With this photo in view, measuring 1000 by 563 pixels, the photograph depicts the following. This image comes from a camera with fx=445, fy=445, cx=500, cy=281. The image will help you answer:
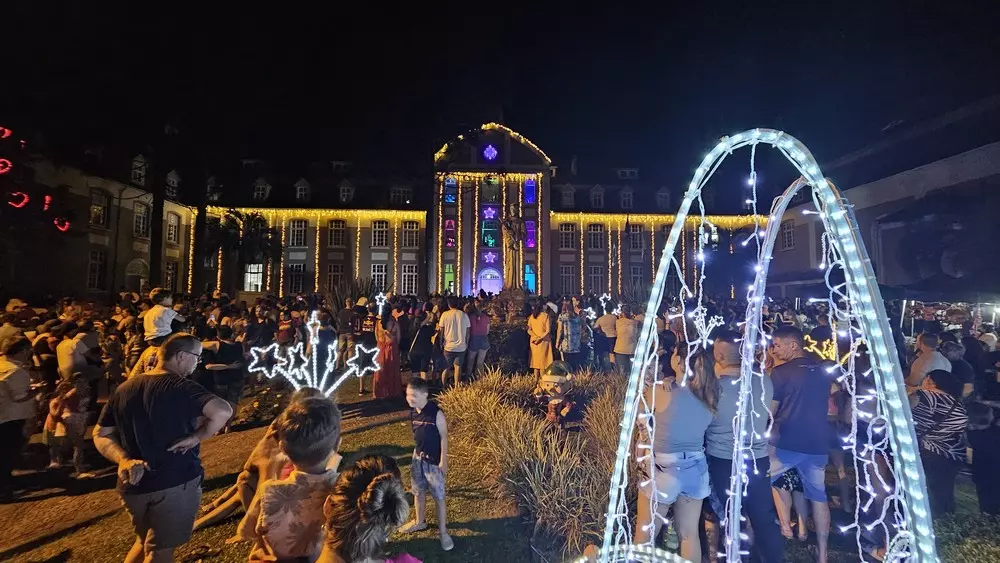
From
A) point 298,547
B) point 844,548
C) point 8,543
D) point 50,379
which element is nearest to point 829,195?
point 298,547

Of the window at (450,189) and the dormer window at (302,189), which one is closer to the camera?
the window at (450,189)

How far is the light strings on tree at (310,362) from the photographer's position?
7.03m

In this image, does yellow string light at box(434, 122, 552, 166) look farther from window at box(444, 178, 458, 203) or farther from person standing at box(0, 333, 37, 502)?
person standing at box(0, 333, 37, 502)

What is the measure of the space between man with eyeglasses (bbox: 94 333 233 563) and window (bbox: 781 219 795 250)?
38.3m

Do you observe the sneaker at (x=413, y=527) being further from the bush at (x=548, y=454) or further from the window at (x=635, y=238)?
the window at (x=635, y=238)

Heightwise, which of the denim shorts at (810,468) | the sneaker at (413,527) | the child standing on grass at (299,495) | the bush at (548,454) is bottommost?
the sneaker at (413,527)

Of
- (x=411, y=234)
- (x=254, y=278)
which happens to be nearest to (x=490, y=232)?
(x=411, y=234)

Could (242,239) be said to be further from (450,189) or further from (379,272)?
(450,189)

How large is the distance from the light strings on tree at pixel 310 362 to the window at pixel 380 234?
2786 centimetres

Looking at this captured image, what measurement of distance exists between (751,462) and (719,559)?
993mm

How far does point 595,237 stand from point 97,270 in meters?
34.4

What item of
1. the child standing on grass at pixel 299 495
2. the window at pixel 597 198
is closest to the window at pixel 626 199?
the window at pixel 597 198

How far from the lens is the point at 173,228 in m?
33.4

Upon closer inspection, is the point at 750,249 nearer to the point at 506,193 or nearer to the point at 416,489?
the point at 506,193
